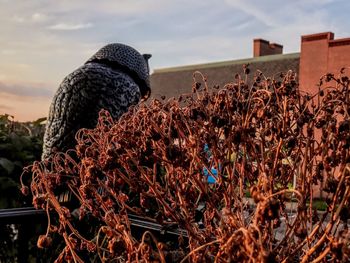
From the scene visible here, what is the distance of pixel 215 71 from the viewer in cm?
2102

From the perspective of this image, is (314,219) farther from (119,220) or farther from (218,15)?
(218,15)

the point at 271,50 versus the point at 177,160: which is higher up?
the point at 271,50

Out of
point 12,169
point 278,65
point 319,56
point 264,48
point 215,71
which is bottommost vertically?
point 12,169

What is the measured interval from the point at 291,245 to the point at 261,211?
17.6 inches

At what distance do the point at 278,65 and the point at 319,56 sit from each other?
353 cm

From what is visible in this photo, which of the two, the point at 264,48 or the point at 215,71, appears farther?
the point at 264,48

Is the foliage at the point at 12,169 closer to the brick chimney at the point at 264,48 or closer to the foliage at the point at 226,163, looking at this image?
the foliage at the point at 226,163

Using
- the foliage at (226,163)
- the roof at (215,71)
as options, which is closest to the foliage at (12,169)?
the foliage at (226,163)

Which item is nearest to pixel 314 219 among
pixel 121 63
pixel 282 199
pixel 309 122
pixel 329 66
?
pixel 282 199

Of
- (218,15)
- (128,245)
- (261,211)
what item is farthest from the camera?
(218,15)

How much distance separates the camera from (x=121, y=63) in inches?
104

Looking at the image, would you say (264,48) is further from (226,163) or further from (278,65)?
(226,163)

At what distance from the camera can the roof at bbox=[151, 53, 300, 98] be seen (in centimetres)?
1816

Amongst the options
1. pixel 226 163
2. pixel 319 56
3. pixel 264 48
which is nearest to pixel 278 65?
pixel 264 48
